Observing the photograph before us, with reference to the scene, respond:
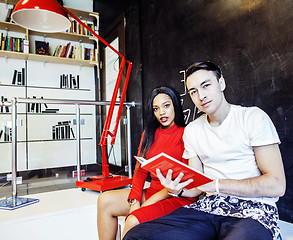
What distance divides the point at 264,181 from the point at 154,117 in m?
0.91

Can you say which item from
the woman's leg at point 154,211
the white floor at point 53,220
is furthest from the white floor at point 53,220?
the woman's leg at point 154,211


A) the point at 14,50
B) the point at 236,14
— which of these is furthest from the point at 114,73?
the point at 236,14

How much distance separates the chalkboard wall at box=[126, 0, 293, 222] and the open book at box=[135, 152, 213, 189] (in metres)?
0.75

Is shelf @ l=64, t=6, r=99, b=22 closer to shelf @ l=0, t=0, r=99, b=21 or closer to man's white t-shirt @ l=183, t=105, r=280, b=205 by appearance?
shelf @ l=0, t=0, r=99, b=21

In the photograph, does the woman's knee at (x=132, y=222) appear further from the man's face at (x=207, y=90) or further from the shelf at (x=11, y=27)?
the shelf at (x=11, y=27)

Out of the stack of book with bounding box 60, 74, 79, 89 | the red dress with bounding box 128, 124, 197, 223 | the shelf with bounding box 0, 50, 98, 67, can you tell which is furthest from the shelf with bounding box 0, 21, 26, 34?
the red dress with bounding box 128, 124, 197, 223

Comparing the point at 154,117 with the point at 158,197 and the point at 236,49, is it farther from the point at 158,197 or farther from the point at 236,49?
the point at 236,49

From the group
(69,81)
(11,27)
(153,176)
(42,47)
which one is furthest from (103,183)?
(11,27)

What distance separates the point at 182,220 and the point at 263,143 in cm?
50

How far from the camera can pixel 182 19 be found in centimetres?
237

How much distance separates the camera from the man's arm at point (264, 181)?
1058 mm

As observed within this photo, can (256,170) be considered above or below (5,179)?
A: above

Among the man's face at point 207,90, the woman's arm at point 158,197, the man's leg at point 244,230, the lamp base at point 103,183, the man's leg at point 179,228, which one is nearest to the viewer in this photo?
the man's leg at point 244,230

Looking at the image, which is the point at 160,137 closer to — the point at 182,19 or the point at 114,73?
the point at 182,19
